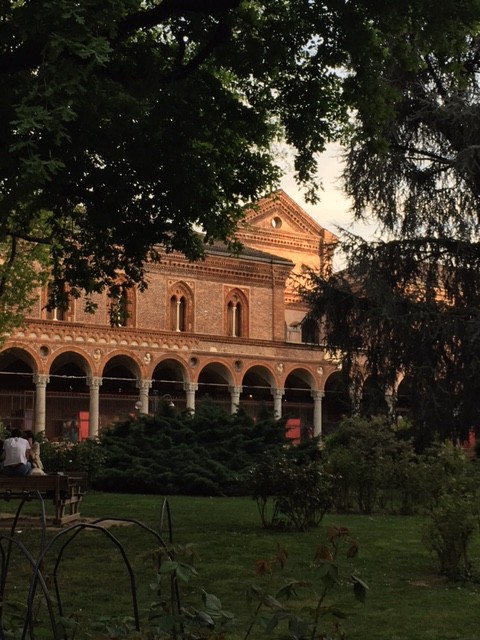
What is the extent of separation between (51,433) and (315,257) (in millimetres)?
22073

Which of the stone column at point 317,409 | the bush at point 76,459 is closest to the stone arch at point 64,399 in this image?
the stone column at point 317,409

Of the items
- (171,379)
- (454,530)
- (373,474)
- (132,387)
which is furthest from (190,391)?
(454,530)

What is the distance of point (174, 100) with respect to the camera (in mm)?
10742

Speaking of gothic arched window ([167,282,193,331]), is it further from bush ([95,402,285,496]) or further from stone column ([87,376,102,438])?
bush ([95,402,285,496])

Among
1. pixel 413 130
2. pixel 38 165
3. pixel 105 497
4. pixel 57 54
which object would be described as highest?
pixel 413 130

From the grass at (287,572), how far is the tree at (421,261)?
4.42 meters

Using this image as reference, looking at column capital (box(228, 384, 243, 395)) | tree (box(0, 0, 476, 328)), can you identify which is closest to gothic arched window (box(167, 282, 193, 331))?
column capital (box(228, 384, 243, 395))

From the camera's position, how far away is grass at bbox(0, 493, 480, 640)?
22.9 feet

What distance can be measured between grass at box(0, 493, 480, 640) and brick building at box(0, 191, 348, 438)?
848 inches

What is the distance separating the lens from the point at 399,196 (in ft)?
65.6

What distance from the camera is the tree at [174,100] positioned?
26.4 feet

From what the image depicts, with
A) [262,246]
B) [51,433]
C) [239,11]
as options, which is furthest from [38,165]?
[262,246]

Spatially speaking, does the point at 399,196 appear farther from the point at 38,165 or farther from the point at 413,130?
the point at 38,165

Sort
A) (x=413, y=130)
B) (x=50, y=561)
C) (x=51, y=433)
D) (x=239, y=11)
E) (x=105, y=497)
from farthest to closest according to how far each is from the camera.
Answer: (x=51, y=433), (x=413, y=130), (x=105, y=497), (x=239, y=11), (x=50, y=561)
